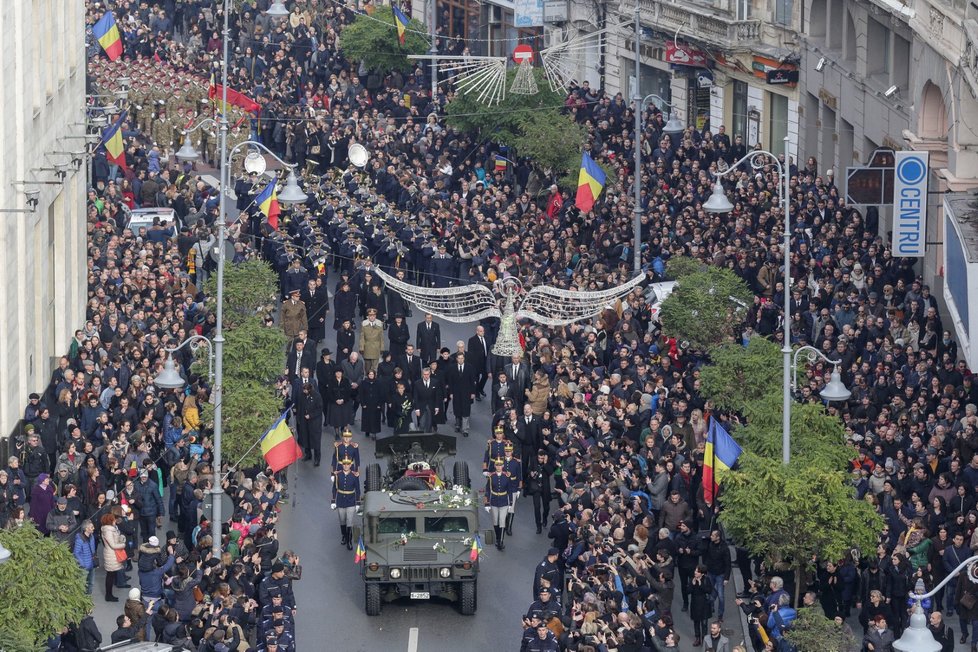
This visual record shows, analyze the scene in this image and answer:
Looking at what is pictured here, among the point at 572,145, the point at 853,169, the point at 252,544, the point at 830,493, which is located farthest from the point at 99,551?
the point at 572,145

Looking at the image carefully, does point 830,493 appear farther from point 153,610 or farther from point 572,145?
point 572,145

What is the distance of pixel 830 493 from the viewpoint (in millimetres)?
35000

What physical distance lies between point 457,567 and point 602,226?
18355 millimetres

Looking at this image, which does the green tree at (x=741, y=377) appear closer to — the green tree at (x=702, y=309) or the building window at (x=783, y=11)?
the green tree at (x=702, y=309)

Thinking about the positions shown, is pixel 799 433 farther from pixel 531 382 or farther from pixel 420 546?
pixel 531 382

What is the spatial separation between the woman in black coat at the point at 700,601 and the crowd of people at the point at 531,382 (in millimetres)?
43

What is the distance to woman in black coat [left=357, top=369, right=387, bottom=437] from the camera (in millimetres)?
44906

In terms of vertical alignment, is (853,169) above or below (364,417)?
above

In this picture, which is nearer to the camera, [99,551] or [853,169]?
[99,551]

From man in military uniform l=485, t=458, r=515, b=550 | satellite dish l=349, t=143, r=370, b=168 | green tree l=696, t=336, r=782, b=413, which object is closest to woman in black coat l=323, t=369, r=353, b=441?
man in military uniform l=485, t=458, r=515, b=550

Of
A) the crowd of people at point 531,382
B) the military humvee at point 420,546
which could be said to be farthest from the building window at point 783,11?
the military humvee at point 420,546

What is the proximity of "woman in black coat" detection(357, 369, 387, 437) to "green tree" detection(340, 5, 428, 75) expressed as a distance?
90.6ft

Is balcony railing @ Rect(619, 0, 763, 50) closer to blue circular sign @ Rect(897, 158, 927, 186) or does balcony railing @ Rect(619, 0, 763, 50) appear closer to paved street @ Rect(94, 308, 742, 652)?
blue circular sign @ Rect(897, 158, 927, 186)

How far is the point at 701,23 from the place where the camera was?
65.0m
